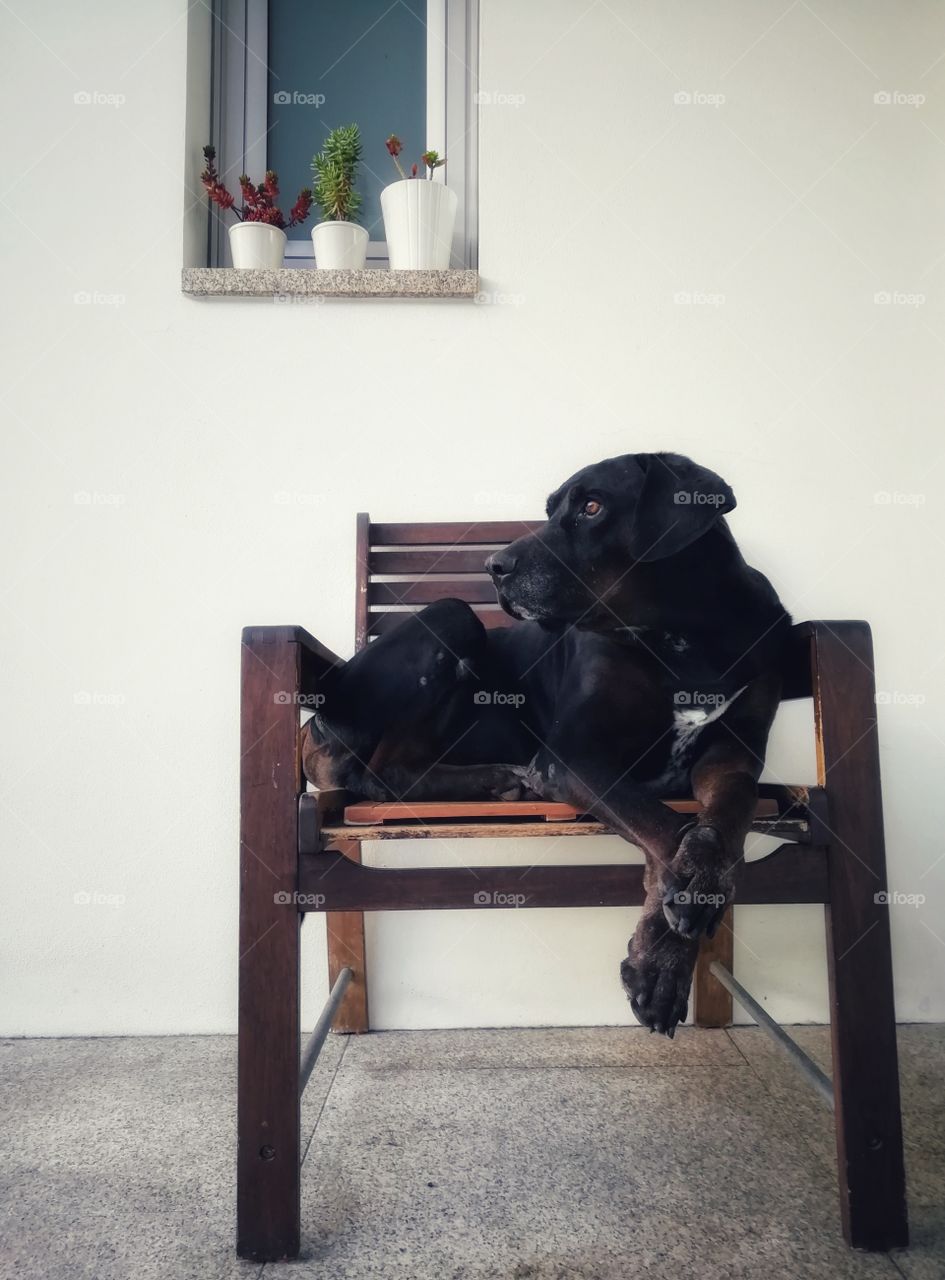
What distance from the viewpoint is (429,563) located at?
1932 millimetres

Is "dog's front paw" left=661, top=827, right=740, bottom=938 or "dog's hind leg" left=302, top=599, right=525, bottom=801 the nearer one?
"dog's front paw" left=661, top=827, right=740, bottom=938

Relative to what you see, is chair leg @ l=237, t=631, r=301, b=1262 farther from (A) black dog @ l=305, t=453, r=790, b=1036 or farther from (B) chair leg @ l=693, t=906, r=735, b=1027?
(B) chair leg @ l=693, t=906, r=735, b=1027

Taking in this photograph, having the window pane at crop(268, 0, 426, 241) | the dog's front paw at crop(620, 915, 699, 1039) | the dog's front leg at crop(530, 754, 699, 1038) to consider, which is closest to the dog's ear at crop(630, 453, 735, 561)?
the dog's front leg at crop(530, 754, 699, 1038)

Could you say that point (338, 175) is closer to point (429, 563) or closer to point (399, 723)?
point (429, 563)

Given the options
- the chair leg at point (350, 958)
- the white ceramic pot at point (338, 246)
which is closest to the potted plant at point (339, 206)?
the white ceramic pot at point (338, 246)

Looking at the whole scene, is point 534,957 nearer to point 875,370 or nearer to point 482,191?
point 875,370

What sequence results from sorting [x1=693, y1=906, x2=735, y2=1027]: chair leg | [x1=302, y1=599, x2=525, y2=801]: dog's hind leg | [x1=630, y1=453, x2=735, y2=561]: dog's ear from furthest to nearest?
[x1=693, y1=906, x2=735, y2=1027]: chair leg
[x1=302, y1=599, x2=525, y2=801]: dog's hind leg
[x1=630, y1=453, x2=735, y2=561]: dog's ear

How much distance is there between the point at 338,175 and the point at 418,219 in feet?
0.74

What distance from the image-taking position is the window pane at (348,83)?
228 cm

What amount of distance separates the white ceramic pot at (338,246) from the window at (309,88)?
173 millimetres

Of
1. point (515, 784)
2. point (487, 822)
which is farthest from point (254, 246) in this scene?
point (487, 822)

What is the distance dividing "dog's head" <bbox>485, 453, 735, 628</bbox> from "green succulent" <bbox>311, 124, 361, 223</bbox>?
3.67 ft

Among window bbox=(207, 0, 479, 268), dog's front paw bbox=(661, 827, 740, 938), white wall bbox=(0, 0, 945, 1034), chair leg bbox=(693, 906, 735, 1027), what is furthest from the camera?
window bbox=(207, 0, 479, 268)

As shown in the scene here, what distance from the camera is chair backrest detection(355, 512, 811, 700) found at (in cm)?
192
